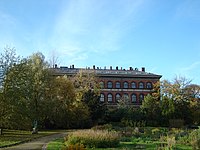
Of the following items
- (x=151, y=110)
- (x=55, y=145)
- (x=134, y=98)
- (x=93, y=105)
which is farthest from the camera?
(x=134, y=98)

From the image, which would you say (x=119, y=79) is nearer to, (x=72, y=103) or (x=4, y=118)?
(x=72, y=103)

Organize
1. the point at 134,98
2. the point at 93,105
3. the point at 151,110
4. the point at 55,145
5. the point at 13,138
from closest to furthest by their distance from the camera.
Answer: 1. the point at 55,145
2. the point at 13,138
3. the point at 93,105
4. the point at 151,110
5. the point at 134,98

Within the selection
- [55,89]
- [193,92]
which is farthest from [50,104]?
[193,92]

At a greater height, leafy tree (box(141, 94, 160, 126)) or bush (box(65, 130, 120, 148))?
leafy tree (box(141, 94, 160, 126))

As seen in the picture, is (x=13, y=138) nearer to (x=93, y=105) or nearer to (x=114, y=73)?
(x=93, y=105)

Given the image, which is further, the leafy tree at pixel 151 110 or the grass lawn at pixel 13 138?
the leafy tree at pixel 151 110

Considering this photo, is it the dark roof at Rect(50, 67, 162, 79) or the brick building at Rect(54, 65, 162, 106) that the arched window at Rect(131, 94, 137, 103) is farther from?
the dark roof at Rect(50, 67, 162, 79)

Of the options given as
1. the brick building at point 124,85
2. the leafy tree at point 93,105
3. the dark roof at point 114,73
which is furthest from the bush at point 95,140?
the brick building at point 124,85

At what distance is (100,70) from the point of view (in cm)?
9825

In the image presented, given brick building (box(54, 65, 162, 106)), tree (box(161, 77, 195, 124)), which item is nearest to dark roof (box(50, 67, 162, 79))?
brick building (box(54, 65, 162, 106))

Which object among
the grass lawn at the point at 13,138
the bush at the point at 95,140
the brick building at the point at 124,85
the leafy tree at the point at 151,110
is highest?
the brick building at the point at 124,85

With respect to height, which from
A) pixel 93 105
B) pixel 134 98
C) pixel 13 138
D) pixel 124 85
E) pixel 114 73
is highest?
pixel 114 73

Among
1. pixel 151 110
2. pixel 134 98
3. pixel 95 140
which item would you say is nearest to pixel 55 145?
pixel 95 140

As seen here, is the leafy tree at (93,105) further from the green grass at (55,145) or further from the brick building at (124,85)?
the green grass at (55,145)
